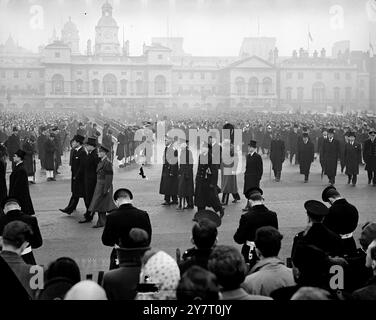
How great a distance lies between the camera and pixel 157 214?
37.7 feet

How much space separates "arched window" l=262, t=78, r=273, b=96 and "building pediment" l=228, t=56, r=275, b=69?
82.5 inches

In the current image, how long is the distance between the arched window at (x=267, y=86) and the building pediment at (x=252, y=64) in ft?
6.87

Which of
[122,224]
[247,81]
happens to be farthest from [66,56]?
[122,224]

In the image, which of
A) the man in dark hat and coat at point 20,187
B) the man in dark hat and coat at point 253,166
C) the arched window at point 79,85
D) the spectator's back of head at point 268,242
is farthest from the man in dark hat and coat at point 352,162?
the arched window at point 79,85

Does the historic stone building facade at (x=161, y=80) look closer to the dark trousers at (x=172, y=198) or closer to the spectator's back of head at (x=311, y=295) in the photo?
the dark trousers at (x=172, y=198)

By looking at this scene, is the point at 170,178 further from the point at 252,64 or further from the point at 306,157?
the point at 252,64

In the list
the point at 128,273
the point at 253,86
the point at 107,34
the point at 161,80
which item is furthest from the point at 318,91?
the point at 128,273

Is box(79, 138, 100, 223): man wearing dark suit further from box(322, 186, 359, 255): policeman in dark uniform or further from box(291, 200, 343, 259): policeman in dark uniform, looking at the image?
box(291, 200, 343, 259): policeman in dark uniform

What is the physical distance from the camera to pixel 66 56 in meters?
77.4

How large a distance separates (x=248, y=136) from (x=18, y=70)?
6134cm

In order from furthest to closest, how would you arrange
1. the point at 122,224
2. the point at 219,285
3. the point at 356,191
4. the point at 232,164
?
the point at 356,191, the point at 232,164, the point at 122,224, the point at 219,285

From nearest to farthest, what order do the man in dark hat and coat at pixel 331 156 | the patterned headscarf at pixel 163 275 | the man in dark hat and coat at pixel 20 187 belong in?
the patterned headscarf at pixel 163 275 → the man in dark hat and coat at pixel 20 187 → the man in dark hat and coat at pixel 331 156

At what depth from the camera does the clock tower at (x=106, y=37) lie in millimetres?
84312

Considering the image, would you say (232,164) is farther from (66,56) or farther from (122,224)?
(66,56)
